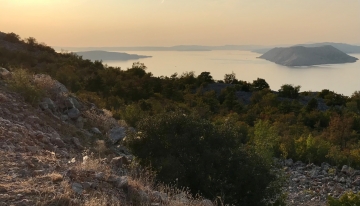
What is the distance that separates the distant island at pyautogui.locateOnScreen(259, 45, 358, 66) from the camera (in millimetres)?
60406

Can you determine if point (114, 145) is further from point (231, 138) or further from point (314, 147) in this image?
point (314, 147)

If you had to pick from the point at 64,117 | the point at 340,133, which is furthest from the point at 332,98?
Answer: the point at 64,117

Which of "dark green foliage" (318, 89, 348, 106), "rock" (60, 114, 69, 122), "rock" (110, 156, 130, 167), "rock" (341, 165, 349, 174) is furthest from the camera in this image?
"dark green foliage" (318, 89, 348, 106)

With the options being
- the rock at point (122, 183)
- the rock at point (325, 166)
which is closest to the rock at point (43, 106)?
the rock at point (122, 183)

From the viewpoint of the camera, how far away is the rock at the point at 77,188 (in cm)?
362

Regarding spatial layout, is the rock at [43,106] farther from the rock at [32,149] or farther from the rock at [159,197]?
the rock at [159,197]

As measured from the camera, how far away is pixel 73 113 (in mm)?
8812

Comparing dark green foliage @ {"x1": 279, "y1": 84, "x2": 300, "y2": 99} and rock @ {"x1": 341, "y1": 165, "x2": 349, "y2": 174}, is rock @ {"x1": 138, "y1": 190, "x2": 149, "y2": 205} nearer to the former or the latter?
rock @ {"x1": 341, "y1": 165, "x2": 349, "y2": 174}

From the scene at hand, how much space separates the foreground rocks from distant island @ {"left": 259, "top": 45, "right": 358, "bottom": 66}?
168 ft

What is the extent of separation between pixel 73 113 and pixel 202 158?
431 centimetres

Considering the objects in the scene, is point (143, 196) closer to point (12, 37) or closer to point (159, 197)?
point (159, 197)

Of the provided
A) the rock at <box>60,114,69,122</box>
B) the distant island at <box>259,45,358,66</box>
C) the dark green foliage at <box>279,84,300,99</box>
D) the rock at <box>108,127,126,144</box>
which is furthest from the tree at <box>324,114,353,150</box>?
the distant island at <box>259,45,358,66</box>

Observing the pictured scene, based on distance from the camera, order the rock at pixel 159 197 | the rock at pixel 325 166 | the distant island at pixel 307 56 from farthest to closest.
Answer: the distant island at pixel 307 56, the rock at pixel 325 166, the rock at pixel 159 197

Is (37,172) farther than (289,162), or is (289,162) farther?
(289,162)
